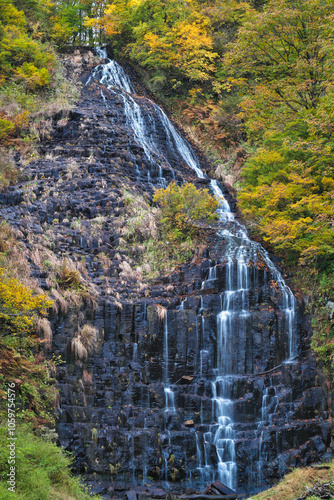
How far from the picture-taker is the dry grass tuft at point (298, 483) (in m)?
9.29

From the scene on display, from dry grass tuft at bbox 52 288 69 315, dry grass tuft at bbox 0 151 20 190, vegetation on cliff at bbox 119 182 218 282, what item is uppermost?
dry grass tuft at bbox 0 151 20 190

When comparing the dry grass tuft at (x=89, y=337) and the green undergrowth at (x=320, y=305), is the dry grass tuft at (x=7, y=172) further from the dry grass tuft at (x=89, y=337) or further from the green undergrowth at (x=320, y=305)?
the green undergrowth at (x=320, y=305)

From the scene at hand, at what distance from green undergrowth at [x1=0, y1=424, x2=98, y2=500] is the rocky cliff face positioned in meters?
2.60

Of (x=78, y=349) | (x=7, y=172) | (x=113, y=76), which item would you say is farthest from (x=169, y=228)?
(x=113, y=76)

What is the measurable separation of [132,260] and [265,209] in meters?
5.33

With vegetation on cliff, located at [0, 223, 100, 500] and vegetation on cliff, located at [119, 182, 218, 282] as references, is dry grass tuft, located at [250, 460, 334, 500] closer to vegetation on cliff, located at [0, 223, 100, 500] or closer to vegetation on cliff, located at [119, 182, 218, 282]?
vegetation on cliff, located at [0, 223, 100, 500]

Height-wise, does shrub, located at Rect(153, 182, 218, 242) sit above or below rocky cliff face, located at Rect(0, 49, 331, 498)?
above

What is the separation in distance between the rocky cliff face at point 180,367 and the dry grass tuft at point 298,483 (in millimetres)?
1353

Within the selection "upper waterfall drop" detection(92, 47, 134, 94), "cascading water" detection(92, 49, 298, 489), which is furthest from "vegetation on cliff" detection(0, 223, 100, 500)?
"upper waterfall drop" detection(92, 47, 134, 94)

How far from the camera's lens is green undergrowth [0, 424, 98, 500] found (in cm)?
699

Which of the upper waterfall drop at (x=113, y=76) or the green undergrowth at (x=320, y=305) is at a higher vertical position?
the upper waterfall drop at (x=113, y=76)

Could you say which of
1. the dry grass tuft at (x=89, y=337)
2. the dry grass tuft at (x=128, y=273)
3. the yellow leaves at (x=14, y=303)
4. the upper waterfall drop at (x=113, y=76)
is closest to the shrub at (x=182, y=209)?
the dry grass tuft at (x=128, y=273)

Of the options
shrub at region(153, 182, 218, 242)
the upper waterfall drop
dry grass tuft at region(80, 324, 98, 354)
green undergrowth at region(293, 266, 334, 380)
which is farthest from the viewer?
the upper waterfall drop

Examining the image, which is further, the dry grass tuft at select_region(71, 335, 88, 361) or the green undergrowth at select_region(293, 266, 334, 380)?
the green undergrowth at select_region(293, 266, 334, 380)
